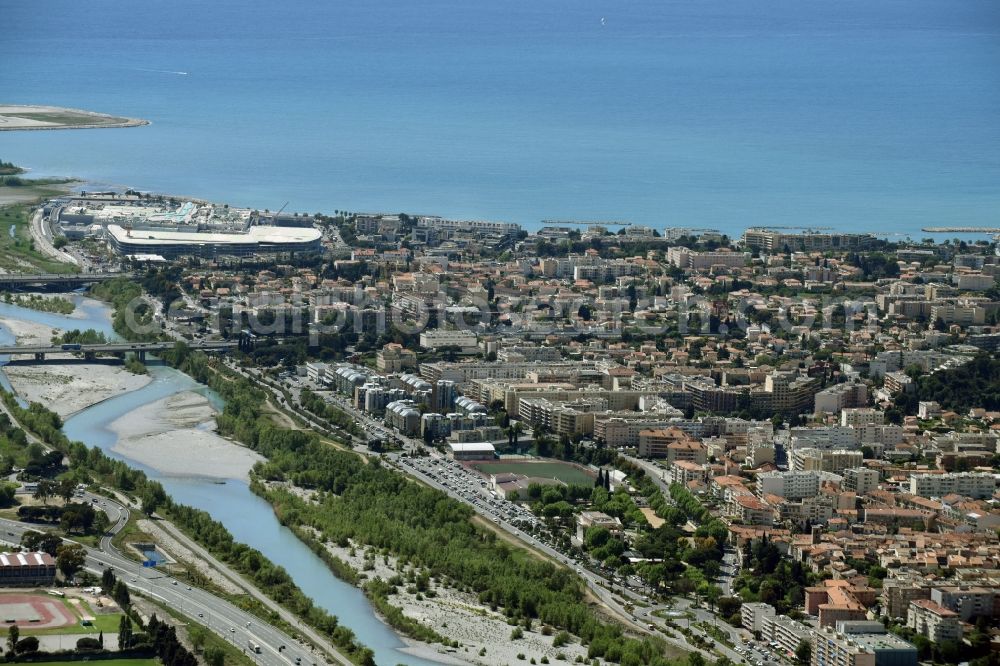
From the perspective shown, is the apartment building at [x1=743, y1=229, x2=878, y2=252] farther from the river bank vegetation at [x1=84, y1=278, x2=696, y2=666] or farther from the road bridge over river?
the river bank vegetation at [x1=84, y1=278, x2=696, y2=666]

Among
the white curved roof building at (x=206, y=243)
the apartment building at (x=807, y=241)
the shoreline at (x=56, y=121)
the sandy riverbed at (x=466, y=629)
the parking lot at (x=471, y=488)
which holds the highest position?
the shoreline at (x=56, y=121)

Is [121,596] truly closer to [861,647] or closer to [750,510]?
[861,647]

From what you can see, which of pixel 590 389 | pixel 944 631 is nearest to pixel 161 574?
pixel 944 631

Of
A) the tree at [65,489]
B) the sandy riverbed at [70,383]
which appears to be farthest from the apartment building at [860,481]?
the sandy riverbed at [70,383]

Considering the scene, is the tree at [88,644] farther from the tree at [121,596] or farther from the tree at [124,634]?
the tree at [121,596]

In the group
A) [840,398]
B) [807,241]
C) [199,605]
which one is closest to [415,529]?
[199,605]

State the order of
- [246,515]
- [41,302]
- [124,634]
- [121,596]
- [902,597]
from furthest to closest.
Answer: [41,302]
[246,515]
[902,597]
[121,596]
[124,634]
